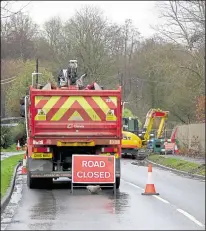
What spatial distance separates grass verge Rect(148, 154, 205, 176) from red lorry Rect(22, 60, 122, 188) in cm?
825

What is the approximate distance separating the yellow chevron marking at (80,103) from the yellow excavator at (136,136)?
74.6 feet

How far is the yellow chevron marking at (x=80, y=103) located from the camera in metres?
18.5

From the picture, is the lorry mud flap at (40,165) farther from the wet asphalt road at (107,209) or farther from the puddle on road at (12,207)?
the puddle on road at (12,207)

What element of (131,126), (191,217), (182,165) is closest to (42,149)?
(191,217)

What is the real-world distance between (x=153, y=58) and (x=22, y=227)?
47068mm

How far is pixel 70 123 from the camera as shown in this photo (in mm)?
18547

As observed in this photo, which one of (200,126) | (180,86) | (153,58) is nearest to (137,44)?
(153,58)

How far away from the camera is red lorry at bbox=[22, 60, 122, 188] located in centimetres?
1841

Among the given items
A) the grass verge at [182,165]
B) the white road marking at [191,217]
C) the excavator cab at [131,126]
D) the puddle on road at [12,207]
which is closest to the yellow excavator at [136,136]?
the excavator cab at [131,126]

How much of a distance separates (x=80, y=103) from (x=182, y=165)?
43.4 feet

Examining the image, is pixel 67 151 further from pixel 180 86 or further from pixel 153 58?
pixel 153 58

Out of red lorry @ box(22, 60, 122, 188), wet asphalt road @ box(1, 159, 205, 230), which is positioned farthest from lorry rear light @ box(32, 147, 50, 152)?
wet asphalt road @ box(1, 159, 205, 230)

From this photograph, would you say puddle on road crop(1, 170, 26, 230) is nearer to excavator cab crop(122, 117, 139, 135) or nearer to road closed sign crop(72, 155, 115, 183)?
road closed sign crop(72, 155, 115, 183)

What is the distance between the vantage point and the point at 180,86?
51219 millimetres
